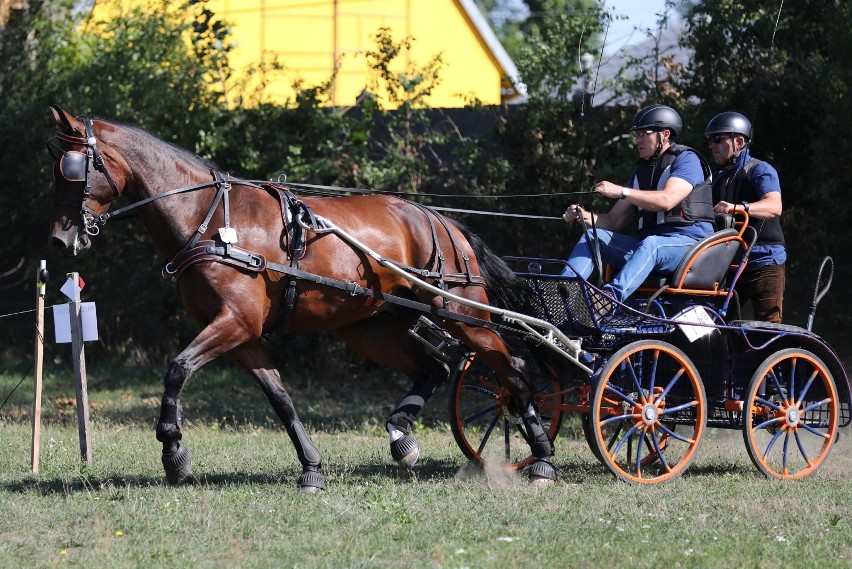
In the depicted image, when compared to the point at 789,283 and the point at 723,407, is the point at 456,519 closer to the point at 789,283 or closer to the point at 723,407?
the point at 723,407

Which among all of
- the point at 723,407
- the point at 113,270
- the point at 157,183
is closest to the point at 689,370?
the point at 723,407

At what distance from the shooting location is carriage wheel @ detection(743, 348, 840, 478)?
7488 millimetres

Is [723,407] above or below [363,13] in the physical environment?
below

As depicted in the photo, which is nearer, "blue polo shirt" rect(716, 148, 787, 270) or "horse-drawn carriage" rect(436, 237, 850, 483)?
"horse-drawn carriage" rect(436, 237, 850, 483)

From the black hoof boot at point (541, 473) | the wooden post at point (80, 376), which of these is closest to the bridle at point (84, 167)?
the wooden post at point (80, 376)

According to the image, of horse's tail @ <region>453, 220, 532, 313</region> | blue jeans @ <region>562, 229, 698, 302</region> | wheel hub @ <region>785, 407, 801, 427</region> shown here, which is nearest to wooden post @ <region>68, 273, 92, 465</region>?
horse's tail @ <region>453, 220, 532, 313</region>

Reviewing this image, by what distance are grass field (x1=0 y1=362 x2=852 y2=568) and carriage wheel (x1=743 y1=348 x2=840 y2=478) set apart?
7.5 inches

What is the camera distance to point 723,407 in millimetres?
7684

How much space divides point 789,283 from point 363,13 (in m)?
13.2

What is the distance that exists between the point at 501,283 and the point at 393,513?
1.97 metres

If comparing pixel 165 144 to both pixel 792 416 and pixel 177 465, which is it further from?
pixel 792 416

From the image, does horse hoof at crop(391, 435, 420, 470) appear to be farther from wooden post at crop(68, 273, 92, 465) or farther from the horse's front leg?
wooden post at crop(68, 273, 92, 465)

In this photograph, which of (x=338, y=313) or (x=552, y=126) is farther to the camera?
(x=552, y=126)

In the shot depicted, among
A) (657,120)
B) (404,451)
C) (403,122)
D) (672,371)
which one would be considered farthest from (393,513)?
(403,122)
